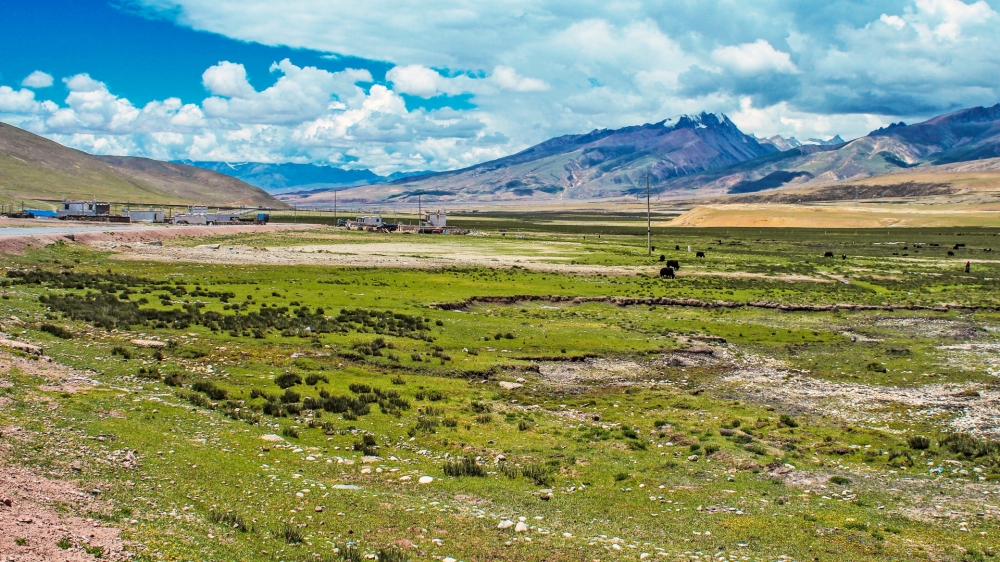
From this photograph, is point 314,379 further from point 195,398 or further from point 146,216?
point 146,216

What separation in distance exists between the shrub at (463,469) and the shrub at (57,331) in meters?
15.9

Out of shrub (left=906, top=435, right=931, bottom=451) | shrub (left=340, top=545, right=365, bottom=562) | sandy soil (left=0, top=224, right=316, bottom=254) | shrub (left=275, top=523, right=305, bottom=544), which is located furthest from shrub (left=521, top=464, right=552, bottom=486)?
sandy soil (left=0, top=224, right=316, bottom=254)

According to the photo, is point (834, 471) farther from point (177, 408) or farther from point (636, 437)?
point (177, 408)

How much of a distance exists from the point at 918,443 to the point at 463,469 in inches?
473

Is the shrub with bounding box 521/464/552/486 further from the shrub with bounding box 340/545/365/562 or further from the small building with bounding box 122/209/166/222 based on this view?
the small building with bounding box 122/209/166/222

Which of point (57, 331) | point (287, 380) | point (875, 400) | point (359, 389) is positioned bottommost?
point (875, 400)

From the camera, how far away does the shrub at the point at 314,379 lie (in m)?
22.6

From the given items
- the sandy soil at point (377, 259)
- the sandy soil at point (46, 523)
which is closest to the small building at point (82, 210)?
the sandy soil at point (377, 259)

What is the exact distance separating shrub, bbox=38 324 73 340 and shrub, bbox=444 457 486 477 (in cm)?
1590

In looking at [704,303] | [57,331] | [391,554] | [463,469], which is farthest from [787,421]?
[704,303]

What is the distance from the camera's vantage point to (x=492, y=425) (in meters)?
20.3

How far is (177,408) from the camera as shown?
18.2 metres

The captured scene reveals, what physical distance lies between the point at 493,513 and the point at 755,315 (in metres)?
36.4

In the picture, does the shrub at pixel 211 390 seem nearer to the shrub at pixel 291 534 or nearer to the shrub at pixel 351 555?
the shrub at pixel 291 534
